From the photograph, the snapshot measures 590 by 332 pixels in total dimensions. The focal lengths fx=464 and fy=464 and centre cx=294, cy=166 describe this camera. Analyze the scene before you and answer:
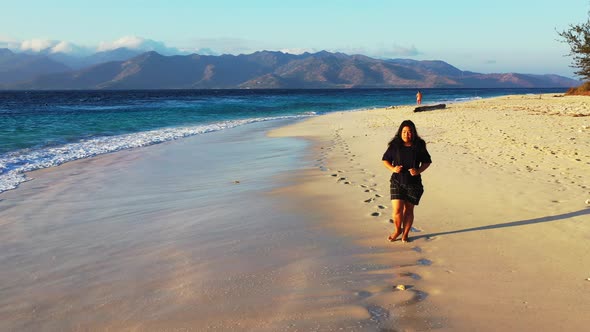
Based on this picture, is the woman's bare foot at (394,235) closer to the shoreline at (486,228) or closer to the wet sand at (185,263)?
the shoreline at (486,228)

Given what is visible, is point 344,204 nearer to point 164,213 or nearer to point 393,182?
point 393,182

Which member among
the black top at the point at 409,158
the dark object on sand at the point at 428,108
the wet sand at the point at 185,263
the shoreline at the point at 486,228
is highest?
the black top at the point at 409,158

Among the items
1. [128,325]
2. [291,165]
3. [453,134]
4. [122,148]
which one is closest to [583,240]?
[128,325]

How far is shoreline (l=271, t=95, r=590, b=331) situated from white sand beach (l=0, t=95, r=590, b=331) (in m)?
0.02

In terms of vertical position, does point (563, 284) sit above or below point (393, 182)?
below

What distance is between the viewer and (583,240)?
5.16 meters

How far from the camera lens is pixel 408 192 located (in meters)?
5.48

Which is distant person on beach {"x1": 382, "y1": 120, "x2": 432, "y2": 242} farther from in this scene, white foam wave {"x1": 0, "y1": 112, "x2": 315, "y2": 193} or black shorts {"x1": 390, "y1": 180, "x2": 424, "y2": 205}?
white foam wave {"x1": 0, "y1": 112, "x2": 315, "y2": 193}

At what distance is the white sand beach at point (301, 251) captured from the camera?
11.9ft

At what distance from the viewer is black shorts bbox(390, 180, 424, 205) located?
546 centimetres

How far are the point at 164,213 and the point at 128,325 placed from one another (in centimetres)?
367

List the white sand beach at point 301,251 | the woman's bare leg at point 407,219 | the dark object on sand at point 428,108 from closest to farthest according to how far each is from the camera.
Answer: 1. the white sand beach at point 301,251
2. the woman's bare leg at point 407,219
3. the dark object on sand at point 428,108

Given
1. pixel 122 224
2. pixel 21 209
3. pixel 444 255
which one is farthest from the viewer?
pixel 21 209

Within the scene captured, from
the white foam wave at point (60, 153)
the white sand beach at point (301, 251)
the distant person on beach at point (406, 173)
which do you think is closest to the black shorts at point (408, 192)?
the distant person on beach at point (406, 173)
